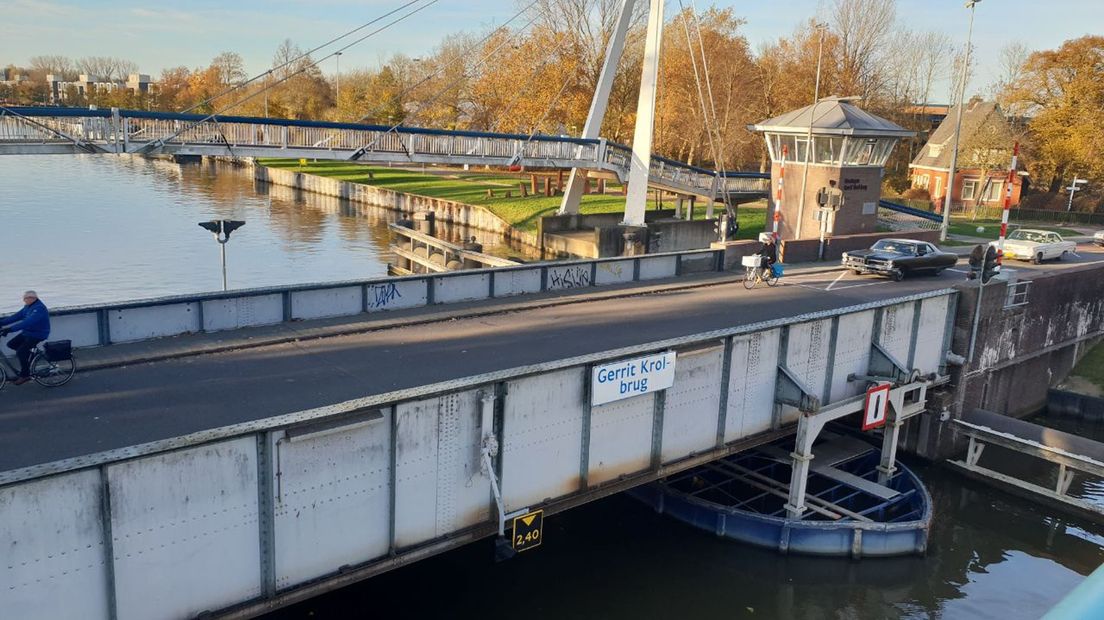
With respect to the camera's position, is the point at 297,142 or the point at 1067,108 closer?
the point at 297,142

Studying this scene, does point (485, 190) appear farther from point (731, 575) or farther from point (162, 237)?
point (731, 575)

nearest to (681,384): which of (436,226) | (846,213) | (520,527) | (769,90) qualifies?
(520,527)

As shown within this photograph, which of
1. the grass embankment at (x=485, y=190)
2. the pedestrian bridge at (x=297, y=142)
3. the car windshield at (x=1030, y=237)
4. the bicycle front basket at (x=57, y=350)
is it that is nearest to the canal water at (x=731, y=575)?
the bicycle front basket at (x=57, y=350)

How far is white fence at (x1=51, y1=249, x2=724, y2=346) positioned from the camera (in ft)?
52.4

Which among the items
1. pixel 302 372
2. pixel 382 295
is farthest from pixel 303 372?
pixel 382 295

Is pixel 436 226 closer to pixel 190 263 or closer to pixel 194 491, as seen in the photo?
pixel 190 263

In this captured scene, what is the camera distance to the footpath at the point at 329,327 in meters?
15.4

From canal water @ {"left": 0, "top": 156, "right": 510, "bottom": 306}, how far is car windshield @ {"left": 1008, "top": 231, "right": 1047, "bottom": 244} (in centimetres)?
3191

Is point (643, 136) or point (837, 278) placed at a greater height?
point (643, 136)

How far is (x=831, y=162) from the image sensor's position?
3919cm

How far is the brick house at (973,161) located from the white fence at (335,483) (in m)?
54.3

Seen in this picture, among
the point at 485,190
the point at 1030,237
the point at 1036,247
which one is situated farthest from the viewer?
the point at 485,190

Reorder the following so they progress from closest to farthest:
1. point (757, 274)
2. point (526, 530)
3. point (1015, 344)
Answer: point (526, 530), point (757, 274), point (1015, 344)

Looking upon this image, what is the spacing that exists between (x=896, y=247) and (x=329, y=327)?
21.0 meters
